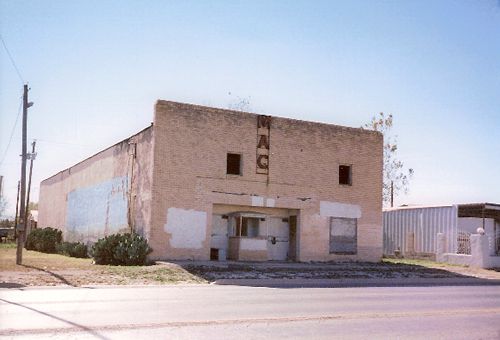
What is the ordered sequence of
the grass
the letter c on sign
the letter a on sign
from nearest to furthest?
1. the grass
2. the letter c on sign
3. the letter a on sign

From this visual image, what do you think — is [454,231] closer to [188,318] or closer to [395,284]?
[395,284]

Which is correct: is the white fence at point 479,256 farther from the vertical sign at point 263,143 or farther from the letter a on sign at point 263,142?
the letter a on sign at point 263,142

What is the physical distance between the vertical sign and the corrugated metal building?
12.9 m

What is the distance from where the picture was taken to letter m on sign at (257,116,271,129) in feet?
89.0

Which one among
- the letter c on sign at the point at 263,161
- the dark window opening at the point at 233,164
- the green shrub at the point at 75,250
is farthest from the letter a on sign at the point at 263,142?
the green shrub at the point at 75,250

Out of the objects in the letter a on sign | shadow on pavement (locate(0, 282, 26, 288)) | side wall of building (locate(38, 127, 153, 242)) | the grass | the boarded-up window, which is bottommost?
shadow on pavement (locate(0, 282, 26, 288))

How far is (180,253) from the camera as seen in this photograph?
24500 mm

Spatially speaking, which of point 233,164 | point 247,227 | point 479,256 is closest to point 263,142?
point 233,164

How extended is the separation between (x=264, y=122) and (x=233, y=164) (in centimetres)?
272

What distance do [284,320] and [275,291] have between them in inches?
224

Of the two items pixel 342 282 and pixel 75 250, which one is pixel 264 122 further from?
pixel 75 250

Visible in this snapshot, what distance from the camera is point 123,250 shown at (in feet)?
71.8

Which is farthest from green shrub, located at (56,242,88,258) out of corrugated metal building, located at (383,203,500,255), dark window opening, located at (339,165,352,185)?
corrugated metal building, located at (383,203,500,255)

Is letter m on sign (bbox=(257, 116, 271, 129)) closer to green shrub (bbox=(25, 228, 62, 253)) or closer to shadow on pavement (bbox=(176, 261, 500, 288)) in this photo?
shadow on pavement (bbox=(176, 261, 500, 288))
